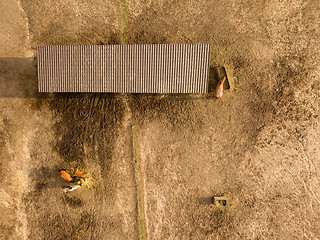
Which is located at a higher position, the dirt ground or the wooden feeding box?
the dirt ground

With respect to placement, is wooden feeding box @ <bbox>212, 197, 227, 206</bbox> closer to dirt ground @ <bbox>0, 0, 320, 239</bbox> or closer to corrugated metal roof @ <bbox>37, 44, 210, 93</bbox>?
dirt ground @ <bbox>0, 0, 320, 239</bbox>

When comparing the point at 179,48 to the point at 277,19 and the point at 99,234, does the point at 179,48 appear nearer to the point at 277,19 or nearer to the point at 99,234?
the point at 277,19

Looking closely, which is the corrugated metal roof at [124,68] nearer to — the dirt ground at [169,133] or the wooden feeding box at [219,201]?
the dirt ground at [169,133]

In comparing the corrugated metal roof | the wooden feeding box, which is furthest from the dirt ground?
the corrugated metal roof

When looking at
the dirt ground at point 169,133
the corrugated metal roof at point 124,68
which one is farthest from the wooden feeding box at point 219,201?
the corrugated metal roof at point 124,68

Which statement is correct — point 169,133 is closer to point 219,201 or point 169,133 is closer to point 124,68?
point 124,68

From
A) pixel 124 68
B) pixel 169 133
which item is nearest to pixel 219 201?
pixel 169 133
